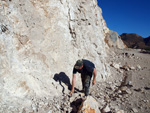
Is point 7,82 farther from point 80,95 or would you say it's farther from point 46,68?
point 80,95

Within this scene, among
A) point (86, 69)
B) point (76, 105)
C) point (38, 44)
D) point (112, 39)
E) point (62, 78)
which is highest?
point (112, 39)

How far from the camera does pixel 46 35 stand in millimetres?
3365

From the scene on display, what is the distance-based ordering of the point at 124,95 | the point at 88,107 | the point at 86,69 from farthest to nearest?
the point at 124,95, the point at 86,69, the point at 88,107

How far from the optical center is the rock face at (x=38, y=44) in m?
2.34

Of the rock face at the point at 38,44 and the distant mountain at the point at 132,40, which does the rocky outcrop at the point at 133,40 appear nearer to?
the distant mountain at the point at 132,40

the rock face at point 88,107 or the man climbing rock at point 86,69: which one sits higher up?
the man climbing rock at point 86,69

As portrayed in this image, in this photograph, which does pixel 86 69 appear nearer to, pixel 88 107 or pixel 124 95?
pixel 88 107

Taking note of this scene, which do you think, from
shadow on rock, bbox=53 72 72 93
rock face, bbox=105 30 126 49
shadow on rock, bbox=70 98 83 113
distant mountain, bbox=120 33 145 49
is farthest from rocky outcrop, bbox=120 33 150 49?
shadow on rock, bbox=70 98 83 113

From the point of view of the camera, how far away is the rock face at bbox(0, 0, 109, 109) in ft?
7.66

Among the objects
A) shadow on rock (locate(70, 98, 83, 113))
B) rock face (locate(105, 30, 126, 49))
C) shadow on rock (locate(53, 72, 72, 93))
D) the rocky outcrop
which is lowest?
shadow on rock (locate(70, 98, 83, 113))

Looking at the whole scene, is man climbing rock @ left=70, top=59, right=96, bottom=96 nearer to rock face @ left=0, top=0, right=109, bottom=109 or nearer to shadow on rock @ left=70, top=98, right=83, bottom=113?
shadow on rock @ left=70, top=98, right=83, bottom=113

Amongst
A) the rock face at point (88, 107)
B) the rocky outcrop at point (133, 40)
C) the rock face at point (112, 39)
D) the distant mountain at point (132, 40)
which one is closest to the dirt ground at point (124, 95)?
the rock face at point (88, 107)

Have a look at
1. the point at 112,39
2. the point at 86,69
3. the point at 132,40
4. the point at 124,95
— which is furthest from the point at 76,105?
the point at 132,40

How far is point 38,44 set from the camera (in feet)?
10.3
